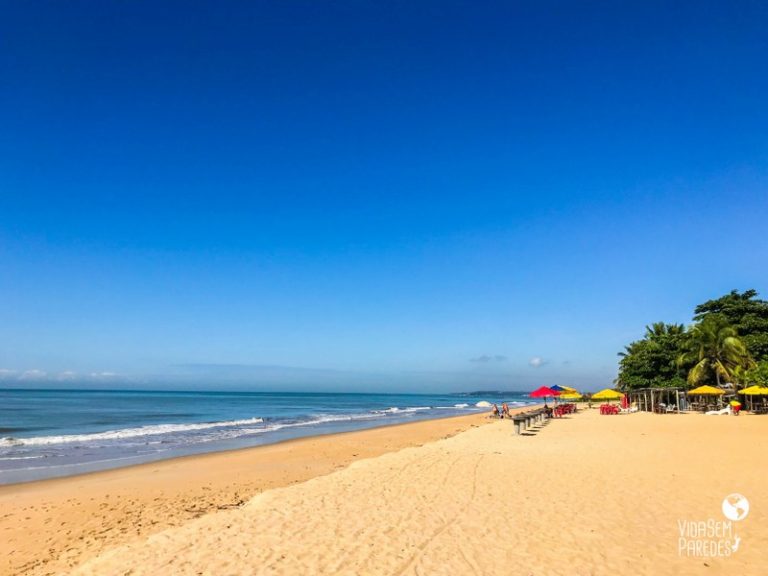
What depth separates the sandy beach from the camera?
5.87 m

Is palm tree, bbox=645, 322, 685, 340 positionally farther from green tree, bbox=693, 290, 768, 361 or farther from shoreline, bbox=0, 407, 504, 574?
shoreline, bbox=0, 407, 504, 574

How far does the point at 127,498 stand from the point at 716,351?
38.9m

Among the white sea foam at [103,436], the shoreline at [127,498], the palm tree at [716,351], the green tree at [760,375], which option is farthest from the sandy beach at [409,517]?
the palm tree at [716,351]

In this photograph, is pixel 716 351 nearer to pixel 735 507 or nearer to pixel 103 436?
pixel 735 507

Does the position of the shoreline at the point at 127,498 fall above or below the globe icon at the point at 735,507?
below

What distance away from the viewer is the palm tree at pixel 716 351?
34.4 metres

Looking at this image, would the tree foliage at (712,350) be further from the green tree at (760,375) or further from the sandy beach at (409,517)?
the sandy beach at (409,517)

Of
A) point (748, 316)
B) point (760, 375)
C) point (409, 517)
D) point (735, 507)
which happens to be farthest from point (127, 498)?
point (748, 316)

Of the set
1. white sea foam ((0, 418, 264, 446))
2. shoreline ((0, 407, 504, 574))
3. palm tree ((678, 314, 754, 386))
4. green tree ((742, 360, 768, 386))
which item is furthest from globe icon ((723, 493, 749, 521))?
palm tree ((678, 314, 754, 386))

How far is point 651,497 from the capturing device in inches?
344

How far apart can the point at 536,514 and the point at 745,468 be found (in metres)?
7.21

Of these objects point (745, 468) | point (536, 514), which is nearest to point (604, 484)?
point (536, 514)

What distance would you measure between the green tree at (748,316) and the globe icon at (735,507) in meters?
34.6

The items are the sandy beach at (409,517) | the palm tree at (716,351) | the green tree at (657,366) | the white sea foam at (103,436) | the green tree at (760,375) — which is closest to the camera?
the sandy beach at (409,517)
